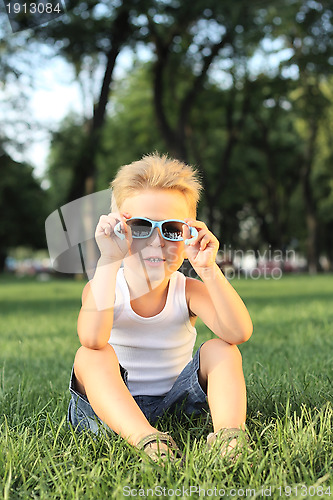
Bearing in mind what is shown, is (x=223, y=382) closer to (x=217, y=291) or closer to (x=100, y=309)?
(x=217, y=291)

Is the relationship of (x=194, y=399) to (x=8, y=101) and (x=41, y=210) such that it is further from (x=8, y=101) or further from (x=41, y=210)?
(x=41, y=210)

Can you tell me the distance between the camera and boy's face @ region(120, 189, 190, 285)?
7.55ft

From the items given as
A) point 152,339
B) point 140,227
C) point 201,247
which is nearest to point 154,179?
point 140,227

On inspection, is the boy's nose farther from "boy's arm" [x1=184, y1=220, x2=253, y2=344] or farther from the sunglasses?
"boy's arm" [x1=184, y1=220, x2=253, y2=344]

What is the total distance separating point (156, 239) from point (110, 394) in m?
0.61

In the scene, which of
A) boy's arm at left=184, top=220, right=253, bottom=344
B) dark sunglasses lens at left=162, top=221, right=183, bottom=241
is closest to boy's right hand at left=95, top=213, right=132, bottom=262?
dark sunglasses lens at left=162, top=221, right=183, bottom=241

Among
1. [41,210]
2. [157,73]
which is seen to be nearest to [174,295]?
[157,73]

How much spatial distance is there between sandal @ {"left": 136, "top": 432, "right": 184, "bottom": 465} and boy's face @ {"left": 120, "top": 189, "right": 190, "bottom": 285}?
24.5 inches

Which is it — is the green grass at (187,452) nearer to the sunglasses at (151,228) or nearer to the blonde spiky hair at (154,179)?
the sunglasses at (151,228)

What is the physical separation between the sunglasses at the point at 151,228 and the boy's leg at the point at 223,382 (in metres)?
0.49

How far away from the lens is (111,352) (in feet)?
7.73

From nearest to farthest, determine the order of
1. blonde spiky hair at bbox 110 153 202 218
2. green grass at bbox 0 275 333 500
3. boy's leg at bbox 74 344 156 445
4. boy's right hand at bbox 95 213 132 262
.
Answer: green grass at bbox 0 275 333 500 < boy's leg at bbox 74 344 156 445 < boy's right hand at bbox 95 213 132 262 < blonde spiky hair at bbox 110 153 202 218

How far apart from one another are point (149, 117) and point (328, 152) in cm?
985

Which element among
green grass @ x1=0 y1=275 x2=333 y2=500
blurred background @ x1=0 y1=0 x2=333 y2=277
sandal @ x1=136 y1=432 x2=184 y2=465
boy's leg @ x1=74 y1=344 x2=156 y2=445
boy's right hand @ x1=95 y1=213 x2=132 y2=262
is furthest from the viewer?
blurred background @ x1=0 y1=0 x2=333 y2=277
